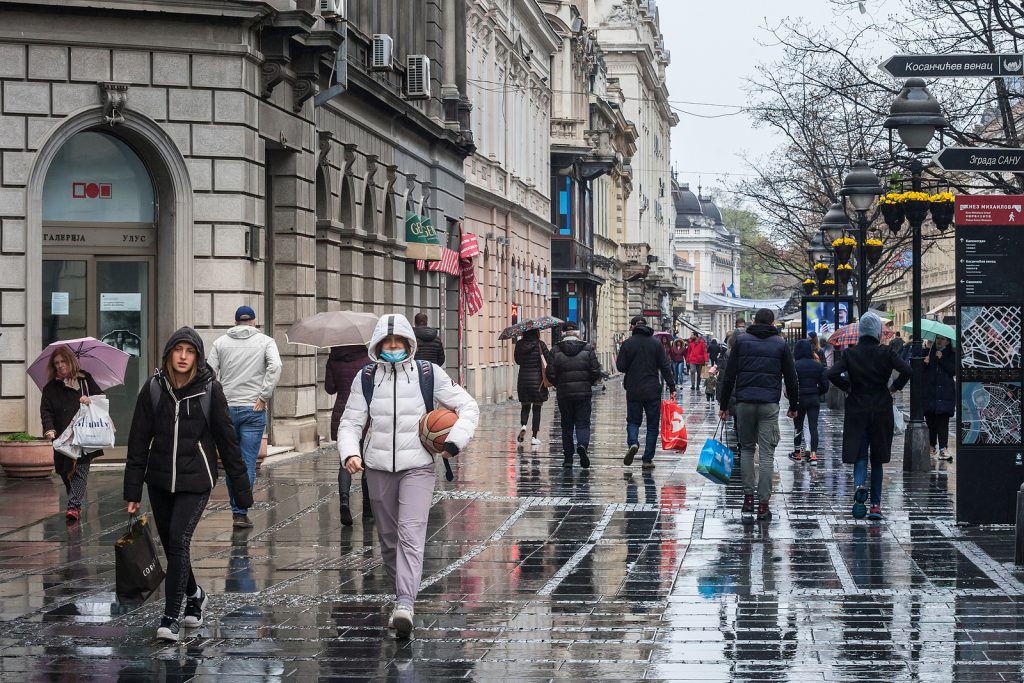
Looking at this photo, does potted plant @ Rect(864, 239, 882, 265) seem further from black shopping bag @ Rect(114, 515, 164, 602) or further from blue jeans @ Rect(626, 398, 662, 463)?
black shopping bag @ Rect(114, 515, 164, 602)

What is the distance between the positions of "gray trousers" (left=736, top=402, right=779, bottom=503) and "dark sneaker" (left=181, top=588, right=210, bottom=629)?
6.76 m

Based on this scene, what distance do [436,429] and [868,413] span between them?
6.57 meters

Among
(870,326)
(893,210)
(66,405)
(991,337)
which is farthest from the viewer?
(893,210)

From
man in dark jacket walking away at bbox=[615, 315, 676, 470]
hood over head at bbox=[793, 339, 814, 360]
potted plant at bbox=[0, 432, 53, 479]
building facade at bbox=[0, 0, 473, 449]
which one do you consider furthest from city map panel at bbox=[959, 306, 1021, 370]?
potted plant at bbox=[0, 432, 53, 479]

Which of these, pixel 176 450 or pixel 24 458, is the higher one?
pixel 176 450

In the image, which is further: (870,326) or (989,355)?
(870,326)

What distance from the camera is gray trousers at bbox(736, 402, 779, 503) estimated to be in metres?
15.1

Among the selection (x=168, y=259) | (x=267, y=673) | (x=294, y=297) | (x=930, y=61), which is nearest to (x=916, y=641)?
(x=267, y=673)

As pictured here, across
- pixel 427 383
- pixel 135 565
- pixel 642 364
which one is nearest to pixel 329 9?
pixel 642 364

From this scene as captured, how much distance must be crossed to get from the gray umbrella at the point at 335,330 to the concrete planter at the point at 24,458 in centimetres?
396

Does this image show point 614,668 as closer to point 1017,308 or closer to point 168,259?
point 1017,308

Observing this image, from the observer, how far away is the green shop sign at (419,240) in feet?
101

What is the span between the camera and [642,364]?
68.8 feet

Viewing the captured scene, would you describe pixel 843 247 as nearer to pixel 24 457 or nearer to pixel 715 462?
pixel 715 462
